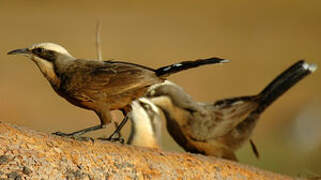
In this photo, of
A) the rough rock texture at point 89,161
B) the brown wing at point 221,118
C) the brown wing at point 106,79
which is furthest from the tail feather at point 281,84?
the rough rock texture at point 89,161

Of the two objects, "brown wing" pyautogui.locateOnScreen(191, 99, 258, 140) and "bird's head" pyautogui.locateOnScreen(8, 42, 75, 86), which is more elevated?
"bird's head" pyautogui.locateOnScreen(8, 42, 75, 86)

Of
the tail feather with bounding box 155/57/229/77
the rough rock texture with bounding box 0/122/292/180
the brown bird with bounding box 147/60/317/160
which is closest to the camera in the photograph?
the rough rock texture with bounding box 0/122/292/180

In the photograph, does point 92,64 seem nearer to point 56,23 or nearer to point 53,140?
point 53,140

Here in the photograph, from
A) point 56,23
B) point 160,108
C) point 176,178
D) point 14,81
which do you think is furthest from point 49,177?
point 56,23

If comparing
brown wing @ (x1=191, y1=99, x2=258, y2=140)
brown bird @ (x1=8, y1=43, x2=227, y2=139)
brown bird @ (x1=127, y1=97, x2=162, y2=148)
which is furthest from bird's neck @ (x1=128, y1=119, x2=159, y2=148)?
brown bird @ (x1=8, y1=43, x2=227, y2=139)

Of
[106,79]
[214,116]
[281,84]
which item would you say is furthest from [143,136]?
[106,79]

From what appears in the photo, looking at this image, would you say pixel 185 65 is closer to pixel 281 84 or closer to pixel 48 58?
pixel 48 58

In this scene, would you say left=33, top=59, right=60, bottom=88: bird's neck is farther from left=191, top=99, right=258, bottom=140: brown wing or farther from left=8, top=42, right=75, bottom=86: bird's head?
left=191, top=99, right=258, bottom=140: brown wing

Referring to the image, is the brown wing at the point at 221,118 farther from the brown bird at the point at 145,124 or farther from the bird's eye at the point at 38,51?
the bird's eye at the point at 38,51
